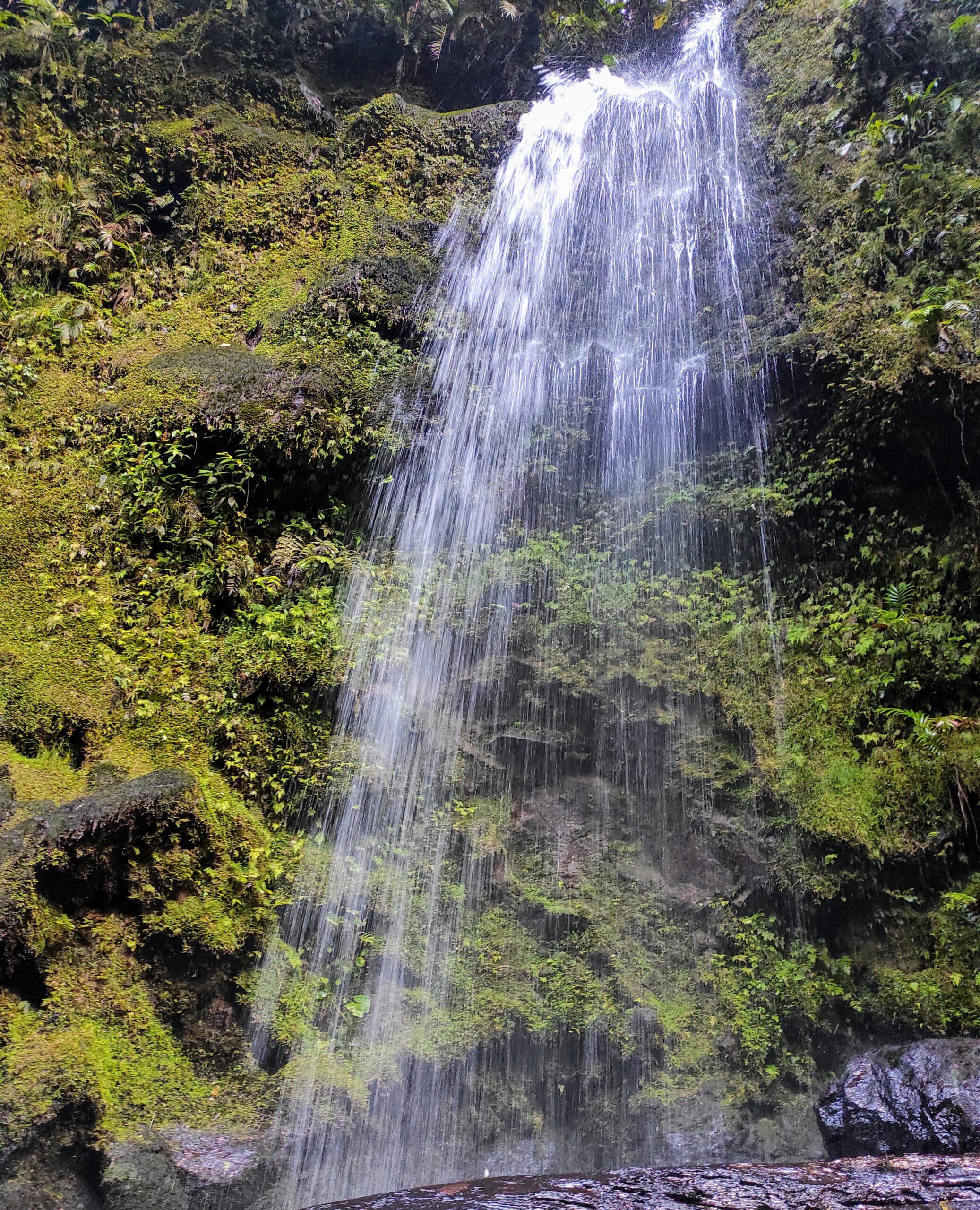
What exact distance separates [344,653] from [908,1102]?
4.69 meters

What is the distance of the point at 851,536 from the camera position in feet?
19.8

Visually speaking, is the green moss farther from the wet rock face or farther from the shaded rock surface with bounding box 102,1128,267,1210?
the wet rock face

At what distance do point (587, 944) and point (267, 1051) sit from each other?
2366 mm

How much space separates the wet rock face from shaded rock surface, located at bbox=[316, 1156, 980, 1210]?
0.74m

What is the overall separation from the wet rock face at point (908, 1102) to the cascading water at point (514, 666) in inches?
57.0

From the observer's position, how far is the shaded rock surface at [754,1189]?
267cm

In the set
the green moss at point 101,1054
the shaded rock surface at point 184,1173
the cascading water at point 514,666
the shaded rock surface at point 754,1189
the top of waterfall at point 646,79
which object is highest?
the top of waterfall at point 646,79

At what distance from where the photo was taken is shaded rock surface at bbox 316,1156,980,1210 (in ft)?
8.77

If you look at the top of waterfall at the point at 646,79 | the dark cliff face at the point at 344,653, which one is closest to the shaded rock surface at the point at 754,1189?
the dark cliff face at the point at 344,653

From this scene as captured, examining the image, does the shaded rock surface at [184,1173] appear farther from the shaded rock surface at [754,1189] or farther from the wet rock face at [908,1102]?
the wet rock face at [908,1102]

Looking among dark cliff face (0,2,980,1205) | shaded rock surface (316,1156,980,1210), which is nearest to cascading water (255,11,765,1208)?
dark cliff face (0,2,980,1205)

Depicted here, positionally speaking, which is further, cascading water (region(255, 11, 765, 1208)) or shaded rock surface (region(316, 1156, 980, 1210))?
cascading water (region(255, 11, 765, 1208))

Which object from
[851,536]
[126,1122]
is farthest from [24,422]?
[851,536]

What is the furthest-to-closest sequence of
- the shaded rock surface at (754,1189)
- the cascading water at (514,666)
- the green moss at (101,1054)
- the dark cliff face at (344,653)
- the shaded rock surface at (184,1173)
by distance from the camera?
the cascading water at (514,666) < the dark cliff face at (344,653) < the shaded rock surface at (184,1173) < the green moss at (101,1054) < the shaded rock surface at (754,1189)
